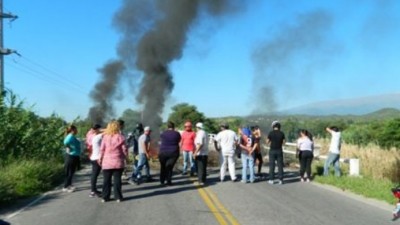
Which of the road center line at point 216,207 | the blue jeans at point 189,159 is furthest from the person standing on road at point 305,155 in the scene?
the road center line at point 216,207

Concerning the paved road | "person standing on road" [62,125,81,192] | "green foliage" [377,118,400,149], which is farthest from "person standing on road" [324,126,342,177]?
"green foliage" [377,118,400,149]

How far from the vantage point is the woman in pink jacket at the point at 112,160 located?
11.6 metres

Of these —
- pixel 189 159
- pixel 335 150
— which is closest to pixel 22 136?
pixel 189 159

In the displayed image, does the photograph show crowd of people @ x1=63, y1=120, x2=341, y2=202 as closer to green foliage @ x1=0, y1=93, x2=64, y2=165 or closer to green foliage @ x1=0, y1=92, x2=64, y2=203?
green foliage @ x1=0, y1=92, x2=64, y2=203

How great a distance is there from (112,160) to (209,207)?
2.42 meters

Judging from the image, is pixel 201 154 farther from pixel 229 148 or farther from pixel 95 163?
pixel 95 163

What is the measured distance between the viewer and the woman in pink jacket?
1162cm

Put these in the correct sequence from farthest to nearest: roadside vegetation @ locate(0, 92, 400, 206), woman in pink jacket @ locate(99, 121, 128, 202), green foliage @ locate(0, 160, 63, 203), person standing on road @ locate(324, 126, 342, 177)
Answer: person standing on road @ locate(324, 126, 342, 177) → roadside vegetation @ locate(0, 92, 400, 206) → green foliage @ locate(0, 160, 63, 203) → woman in pink jacket @ locate(99, 121, 128, 202)

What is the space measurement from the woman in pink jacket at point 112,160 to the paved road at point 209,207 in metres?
0.29

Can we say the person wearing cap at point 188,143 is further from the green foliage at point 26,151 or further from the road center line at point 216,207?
the green foliage at point 26,151

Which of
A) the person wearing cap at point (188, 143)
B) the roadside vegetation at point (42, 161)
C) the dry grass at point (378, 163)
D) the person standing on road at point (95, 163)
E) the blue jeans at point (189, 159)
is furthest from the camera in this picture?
the blue jeans at point (189, 159)

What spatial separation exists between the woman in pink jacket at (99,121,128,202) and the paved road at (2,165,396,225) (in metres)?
0.29

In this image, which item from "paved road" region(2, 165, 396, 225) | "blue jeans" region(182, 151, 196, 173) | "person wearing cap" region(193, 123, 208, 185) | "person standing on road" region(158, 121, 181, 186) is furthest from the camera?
"blue jeans" region(182, 151, 196, 173)

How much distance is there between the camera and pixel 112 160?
11.6 metres
